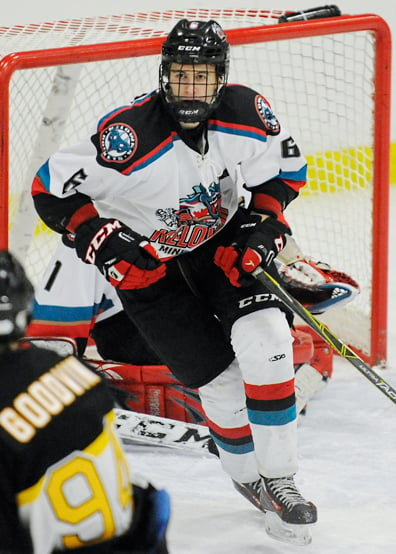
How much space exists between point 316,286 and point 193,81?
1.14m

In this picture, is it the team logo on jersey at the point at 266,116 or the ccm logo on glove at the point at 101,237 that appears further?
the team logo on jersey at the point at 266,116

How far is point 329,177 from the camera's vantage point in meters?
4.54

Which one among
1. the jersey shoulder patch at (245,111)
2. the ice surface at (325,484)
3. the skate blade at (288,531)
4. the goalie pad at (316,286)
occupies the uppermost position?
the jersey shoulder patch at (245,111)

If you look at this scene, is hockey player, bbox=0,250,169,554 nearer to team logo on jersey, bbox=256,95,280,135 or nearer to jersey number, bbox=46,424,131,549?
jersey number, bbox=46,424,131,549

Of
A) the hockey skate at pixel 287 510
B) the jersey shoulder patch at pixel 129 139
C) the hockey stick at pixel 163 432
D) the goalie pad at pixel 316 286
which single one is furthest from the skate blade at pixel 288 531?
the goalie pad at pixel 316 286

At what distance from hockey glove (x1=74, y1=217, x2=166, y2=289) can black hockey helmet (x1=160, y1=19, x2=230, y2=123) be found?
0.94ft

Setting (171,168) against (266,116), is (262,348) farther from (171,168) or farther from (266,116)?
(266,116)

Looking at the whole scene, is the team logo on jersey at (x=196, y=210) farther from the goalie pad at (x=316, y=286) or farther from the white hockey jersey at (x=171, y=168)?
the goalie pad at (x=316, y=286)

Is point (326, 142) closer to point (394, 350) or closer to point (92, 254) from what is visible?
point (394, 350)

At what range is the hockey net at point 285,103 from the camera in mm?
3350

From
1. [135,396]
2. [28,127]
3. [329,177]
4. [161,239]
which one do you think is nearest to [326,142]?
[329,177]

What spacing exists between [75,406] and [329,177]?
10.5ft


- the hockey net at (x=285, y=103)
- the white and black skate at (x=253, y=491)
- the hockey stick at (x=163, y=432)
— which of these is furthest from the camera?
the hockey net at (x=285, y=103)

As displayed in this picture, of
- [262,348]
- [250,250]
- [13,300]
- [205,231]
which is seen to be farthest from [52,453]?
[205,231]
